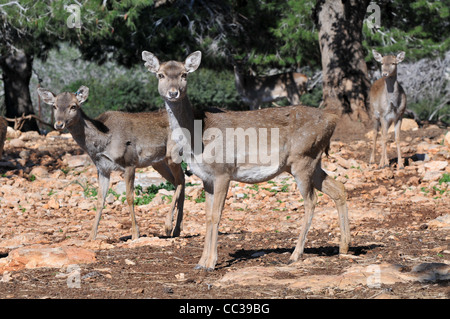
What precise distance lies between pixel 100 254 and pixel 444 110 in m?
24.5

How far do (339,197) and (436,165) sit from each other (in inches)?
227

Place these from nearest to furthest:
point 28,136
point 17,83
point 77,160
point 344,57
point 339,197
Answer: point 339,197 < point 77,160 < point 344,57 < point 28,136 < point 17,83

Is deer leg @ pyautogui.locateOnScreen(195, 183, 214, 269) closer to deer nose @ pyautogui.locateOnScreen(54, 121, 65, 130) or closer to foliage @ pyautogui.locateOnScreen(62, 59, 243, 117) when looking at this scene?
deer nose @ pyautogui.locateOnScreen(54, 121, 65, 130)

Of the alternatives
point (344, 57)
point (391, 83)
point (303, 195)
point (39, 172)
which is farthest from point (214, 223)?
point (344, 57)

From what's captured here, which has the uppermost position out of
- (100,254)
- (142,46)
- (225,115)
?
(142,46)

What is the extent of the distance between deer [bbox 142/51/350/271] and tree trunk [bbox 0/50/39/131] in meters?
14.0

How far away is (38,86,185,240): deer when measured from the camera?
9.45 m

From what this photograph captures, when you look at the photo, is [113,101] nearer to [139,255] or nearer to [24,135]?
[24,135]

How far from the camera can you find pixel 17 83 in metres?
20.7

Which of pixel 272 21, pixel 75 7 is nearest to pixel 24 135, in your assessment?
pixel 75 7

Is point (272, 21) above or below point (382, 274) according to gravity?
above

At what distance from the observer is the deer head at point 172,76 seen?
7153 millimetres

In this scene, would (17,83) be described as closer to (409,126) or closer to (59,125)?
(409,126)

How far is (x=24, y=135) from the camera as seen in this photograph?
58.2ft
